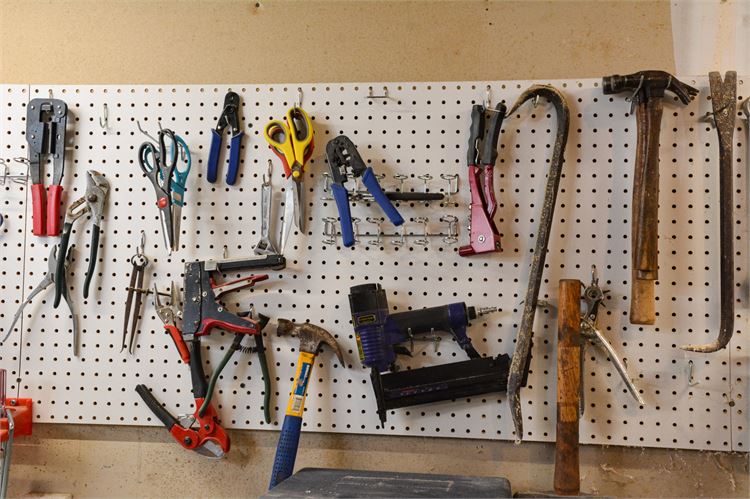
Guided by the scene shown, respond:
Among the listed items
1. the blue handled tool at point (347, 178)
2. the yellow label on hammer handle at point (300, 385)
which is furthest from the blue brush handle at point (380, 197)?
the yellow label on hammer handle at point (300, 385)

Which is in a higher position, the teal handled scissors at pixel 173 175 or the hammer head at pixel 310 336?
the teal handled scissors at pixel 173 175

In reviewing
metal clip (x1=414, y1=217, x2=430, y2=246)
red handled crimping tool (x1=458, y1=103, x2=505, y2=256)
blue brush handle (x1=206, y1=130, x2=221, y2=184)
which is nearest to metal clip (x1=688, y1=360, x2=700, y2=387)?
red handled crimping tool (x1=458, y1=103, x2=505, y2=256)

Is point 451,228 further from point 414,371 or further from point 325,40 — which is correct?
point 325,40

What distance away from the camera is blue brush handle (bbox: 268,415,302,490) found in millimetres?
1381

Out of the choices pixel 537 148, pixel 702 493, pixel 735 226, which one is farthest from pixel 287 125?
pixel 702 493

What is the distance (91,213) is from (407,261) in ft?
2.73

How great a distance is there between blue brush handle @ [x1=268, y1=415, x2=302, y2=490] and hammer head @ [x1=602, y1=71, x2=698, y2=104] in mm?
1097

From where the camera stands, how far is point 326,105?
5.02 ft

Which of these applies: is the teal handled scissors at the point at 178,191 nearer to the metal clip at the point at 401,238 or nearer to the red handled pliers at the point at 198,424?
the red handled pliers at the point at 198,424

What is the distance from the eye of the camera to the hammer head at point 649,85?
1.39 meters

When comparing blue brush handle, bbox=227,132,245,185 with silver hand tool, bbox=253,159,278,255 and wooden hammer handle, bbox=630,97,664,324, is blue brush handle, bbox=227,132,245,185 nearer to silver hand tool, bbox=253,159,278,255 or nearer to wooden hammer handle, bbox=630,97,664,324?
silver hand tool, bbox=253,159,278,255

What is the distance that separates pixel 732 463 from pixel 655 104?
0.88m

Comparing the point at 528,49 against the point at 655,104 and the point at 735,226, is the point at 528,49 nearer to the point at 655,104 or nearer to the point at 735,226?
the point at 655,104

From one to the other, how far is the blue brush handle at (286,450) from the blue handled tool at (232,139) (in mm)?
624
